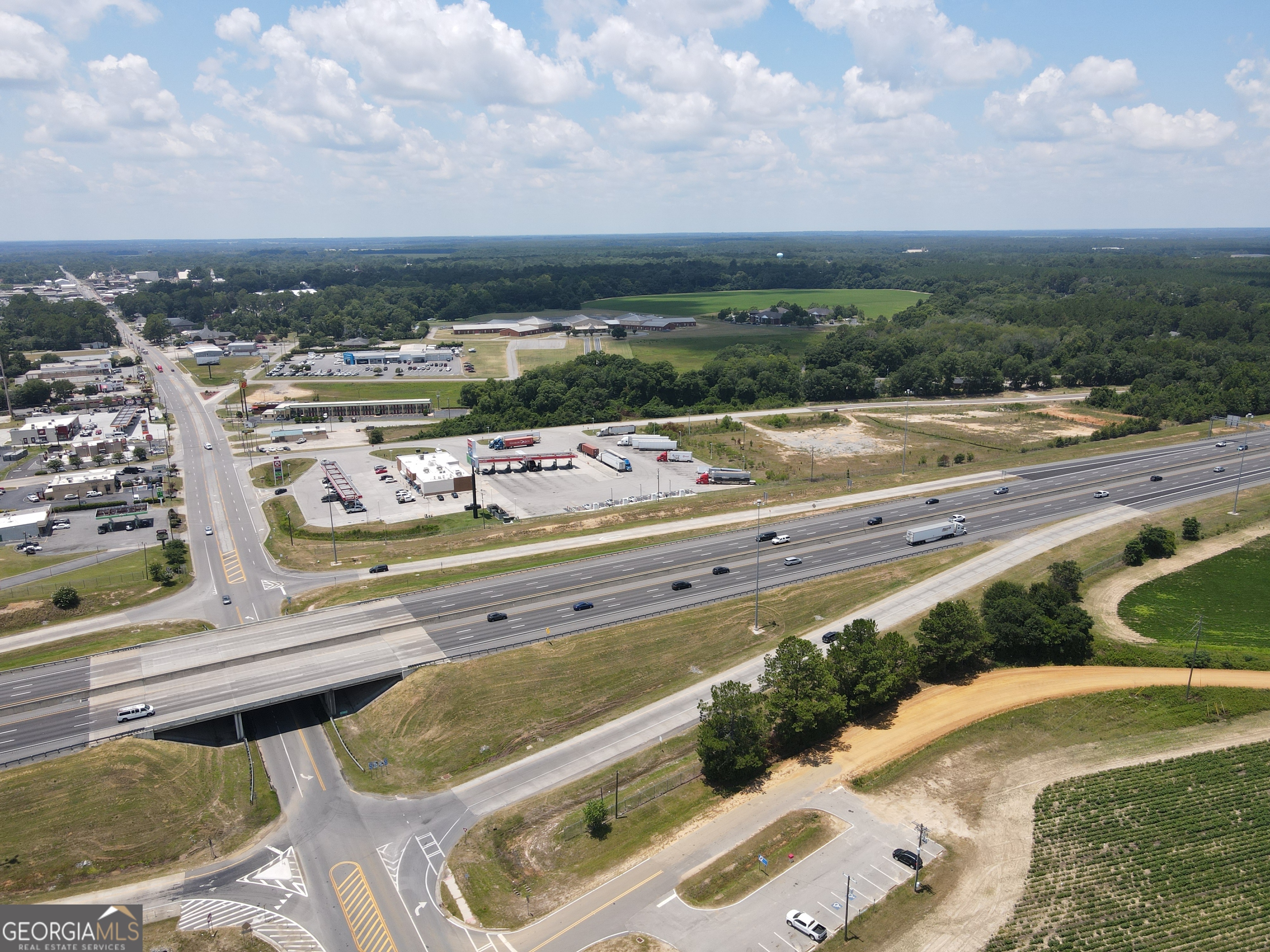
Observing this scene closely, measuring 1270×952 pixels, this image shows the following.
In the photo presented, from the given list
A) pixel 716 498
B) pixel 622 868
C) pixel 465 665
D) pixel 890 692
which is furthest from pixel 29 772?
pixel 716 498

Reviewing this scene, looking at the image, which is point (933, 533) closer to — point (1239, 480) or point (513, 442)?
point (1239, 480)

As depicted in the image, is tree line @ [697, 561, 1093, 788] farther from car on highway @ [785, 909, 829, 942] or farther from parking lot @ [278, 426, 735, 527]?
parking lot @ [278, 426, 735, 527]

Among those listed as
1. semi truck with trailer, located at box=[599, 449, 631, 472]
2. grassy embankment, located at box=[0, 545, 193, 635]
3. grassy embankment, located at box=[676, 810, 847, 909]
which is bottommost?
grassy embankment, located at box=[676, 810, 847, 909]

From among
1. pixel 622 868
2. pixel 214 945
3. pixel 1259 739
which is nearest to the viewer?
pixel 214 945

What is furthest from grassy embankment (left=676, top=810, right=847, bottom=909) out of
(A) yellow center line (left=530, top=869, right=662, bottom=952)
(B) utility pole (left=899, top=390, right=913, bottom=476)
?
(B) utility pole (left=899, top=390, right=913, bottom=476)

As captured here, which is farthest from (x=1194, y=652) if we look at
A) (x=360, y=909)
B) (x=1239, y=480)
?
(x=360, y=909)

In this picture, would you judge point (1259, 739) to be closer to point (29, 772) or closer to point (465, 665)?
point (465, 665)
